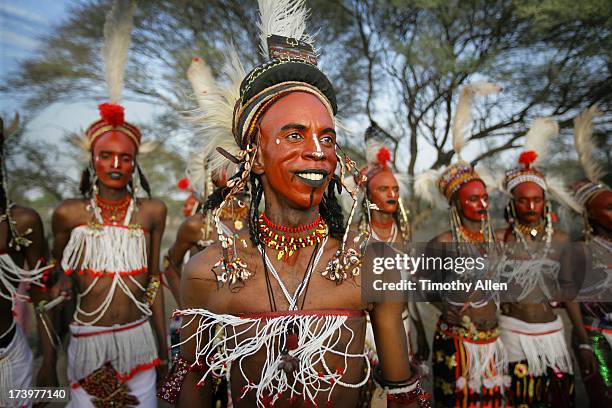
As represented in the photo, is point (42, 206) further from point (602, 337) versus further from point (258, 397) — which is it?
point (602, 337)

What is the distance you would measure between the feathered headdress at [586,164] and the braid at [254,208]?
407 cm

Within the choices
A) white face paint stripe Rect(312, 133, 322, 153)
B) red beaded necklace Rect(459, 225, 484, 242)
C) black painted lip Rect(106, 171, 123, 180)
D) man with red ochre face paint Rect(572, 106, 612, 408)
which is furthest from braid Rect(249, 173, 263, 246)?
man with red ochre face paint Rect(572, 106, 612, 408)

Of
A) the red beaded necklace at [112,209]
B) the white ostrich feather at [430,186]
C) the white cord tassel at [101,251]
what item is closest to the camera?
the white cord tassel at [101,251]

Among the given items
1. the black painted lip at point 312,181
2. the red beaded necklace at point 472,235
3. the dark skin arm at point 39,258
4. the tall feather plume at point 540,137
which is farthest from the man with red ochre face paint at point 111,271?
the tall feather plume at point 540,137

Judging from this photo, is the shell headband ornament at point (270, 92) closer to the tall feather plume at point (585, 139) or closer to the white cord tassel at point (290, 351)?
the white cord tassel at point (290, 351)

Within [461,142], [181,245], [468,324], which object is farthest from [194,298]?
[461,142]

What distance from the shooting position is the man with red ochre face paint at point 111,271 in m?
3.44

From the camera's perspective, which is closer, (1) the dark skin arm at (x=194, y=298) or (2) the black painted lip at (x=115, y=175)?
(1) the dark skin arm at (x=194, y=298)

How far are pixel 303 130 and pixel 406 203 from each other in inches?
223

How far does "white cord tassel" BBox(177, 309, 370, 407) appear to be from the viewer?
1.75 m

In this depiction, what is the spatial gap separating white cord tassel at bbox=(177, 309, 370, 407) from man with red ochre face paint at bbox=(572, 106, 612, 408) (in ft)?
11.0

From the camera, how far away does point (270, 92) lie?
72.9 inches

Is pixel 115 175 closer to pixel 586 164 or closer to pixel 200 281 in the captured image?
pixel 200 281

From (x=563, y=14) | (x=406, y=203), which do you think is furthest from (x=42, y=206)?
(x=563, y=14)
